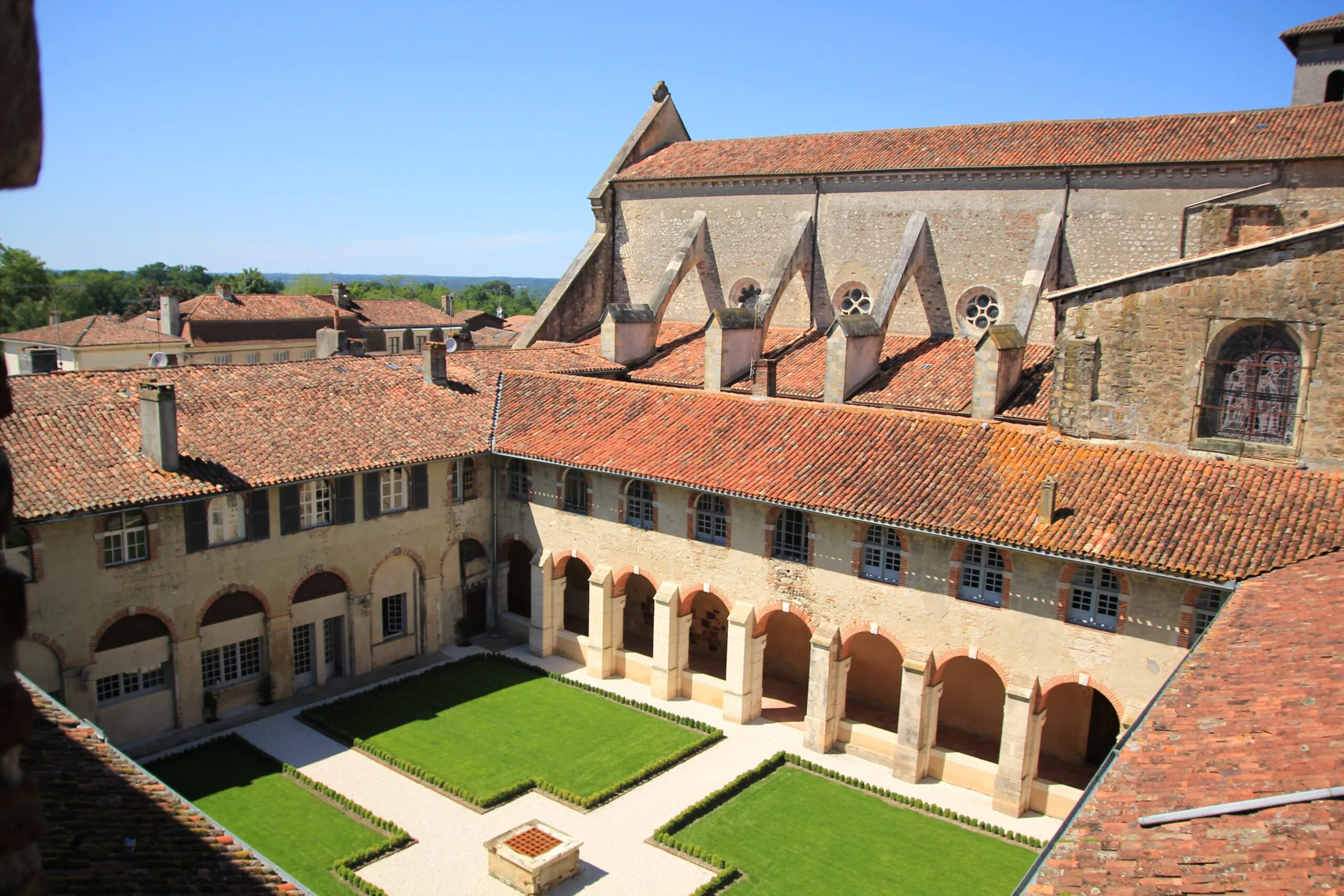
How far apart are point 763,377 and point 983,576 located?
9350 millimetres

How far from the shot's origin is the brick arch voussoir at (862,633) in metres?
23.0

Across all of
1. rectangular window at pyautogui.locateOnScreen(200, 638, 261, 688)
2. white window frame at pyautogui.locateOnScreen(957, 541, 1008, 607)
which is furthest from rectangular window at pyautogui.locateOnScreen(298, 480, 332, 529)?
white window frame at pyautogui.locateOnScreen(957, 541, 1008, 607)

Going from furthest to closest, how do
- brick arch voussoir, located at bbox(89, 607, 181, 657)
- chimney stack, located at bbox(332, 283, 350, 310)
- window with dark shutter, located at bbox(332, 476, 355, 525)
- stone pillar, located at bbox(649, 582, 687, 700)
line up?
1. chimney stack, located at bbox(332, 283, 350, 310)
2. stone pillar, located at bbox(649, 582, 687, 700)
3. window with dark shutter, located at bbox(332, 476, 355, 525)
4. brick arch voussoir, located at bbox(89, 607, 181, 657)

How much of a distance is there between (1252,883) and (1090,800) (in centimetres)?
218

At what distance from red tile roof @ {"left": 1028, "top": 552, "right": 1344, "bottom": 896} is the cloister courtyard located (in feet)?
25.3

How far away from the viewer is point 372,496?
27.0 metres

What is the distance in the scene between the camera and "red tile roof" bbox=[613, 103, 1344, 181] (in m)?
27.2

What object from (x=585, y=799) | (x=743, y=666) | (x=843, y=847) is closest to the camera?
(x=843, y=847)

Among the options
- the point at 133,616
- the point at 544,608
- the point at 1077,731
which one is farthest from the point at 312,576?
the point at 1077,731

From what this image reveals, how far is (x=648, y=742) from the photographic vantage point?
80.8 feet

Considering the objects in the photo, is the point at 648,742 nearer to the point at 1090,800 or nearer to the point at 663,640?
the point at 663,640

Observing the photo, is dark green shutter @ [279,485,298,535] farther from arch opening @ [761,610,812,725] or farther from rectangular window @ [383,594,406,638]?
arch opening @ [761,610,812,725]

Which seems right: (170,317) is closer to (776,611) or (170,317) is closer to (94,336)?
(94,336)

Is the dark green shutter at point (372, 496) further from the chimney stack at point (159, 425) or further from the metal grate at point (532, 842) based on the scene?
the metal grate at point (532, 842)
